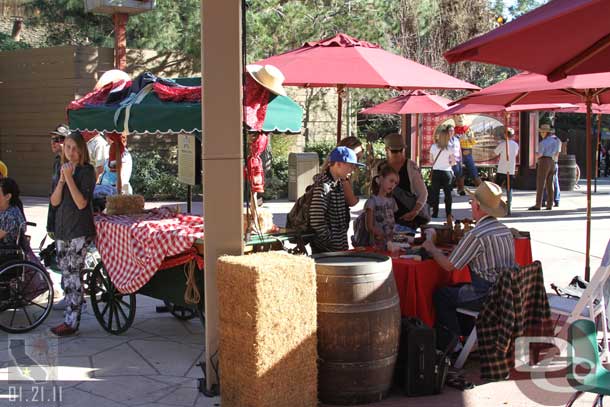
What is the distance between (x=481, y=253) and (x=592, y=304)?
0.87 meters

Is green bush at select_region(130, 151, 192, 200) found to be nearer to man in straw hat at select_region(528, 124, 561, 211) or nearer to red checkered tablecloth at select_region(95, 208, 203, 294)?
man in straw hat at select_region(528, 124, 561, 211)

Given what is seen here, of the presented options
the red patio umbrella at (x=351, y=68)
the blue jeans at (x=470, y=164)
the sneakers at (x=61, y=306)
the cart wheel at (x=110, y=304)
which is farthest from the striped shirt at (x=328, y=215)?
the blue jeans at (x=470, y=164)

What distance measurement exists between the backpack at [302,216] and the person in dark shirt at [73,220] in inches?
71.7

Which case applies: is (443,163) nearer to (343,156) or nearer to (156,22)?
(343,156)

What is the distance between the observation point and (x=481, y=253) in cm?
556

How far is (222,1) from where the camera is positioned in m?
5.12

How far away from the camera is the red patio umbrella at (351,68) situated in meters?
7.32

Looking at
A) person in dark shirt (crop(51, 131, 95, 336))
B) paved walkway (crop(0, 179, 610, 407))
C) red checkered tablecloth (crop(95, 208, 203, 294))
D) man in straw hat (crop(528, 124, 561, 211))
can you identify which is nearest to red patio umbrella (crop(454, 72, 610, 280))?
paved walkway (crop(0, 179, 610, 407))

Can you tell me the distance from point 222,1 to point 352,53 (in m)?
2.86

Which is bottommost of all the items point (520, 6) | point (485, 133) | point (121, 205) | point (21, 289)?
point (21, 289)

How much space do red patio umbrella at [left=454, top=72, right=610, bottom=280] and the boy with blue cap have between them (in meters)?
1.83

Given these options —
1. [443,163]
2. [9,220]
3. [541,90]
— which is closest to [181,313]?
[9,220]

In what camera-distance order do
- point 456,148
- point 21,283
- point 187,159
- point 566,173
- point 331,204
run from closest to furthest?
point 331,204
point 21,283
point 187,159
point 456,148
point 566,173

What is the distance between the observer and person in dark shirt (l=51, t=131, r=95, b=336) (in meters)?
6.62
